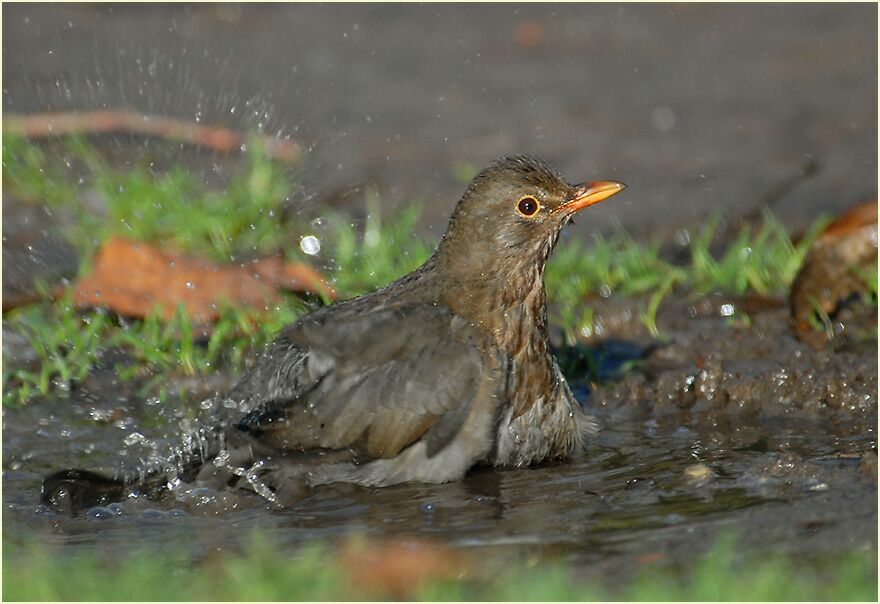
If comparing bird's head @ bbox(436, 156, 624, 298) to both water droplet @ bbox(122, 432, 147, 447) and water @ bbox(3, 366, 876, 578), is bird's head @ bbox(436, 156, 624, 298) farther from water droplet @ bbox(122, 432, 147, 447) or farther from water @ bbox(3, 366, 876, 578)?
water droplet @ bbox(122, 432, 147, 447)

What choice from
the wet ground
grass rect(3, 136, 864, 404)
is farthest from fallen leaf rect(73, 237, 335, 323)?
the wet ground

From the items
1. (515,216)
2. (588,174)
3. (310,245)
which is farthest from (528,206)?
(588,174)

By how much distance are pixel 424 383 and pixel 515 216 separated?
746 millimetres

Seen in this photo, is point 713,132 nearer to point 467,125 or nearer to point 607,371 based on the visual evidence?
point 467,125

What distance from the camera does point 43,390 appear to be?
6273 mm

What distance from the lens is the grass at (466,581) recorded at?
143 inches

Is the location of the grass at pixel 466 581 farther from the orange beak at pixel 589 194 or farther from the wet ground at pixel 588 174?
the orange beak at pixel 589 194

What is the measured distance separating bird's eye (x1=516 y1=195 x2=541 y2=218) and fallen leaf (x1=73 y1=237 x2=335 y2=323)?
1514 millimetres

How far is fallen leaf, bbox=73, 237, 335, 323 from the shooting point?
664 centimetres

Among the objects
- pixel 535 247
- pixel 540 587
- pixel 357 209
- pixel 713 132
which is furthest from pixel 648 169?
pixel 540 587

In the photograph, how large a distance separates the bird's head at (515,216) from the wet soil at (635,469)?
29.4 inches

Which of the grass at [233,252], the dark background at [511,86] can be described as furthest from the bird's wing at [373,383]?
the dark background at [511,86]

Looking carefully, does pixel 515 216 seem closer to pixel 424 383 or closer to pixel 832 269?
pixel 424 383

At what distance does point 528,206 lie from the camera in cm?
534
